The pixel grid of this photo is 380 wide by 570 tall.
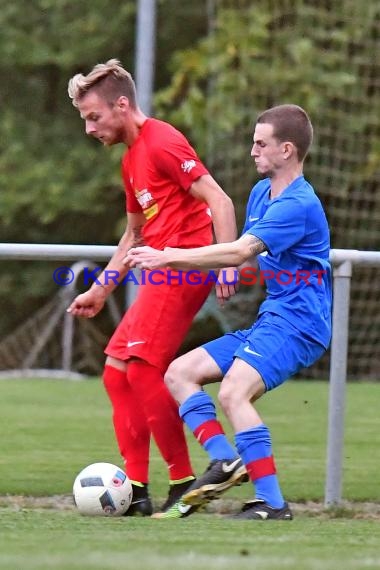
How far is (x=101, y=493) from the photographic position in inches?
236

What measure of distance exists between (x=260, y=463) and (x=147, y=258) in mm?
997

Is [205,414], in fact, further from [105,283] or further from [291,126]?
[291,126]

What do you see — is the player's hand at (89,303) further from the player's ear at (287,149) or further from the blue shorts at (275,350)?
the player's ear at (287,149)

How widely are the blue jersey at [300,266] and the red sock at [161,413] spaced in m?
0.62

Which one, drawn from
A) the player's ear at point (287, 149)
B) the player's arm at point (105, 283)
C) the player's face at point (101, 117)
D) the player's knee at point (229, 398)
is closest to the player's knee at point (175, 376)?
the player's knee at point (229, 398)

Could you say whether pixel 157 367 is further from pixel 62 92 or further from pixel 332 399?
pixel 62 92

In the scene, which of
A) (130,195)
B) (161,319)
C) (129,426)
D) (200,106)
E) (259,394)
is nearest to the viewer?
(259,394)

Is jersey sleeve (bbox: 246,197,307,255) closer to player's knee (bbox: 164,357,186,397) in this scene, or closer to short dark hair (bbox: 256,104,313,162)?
short dark hair (bbox: 256,104,313,162)

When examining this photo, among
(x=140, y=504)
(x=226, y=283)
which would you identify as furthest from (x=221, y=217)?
(x=140, y=504)

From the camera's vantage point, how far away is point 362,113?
47.4 feet

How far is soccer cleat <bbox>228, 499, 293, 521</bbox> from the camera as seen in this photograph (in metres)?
5.61

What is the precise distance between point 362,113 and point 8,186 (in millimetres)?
6808

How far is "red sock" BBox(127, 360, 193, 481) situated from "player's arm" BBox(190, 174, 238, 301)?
0.52m

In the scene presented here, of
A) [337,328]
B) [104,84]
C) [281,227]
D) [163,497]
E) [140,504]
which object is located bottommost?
[163,497]
